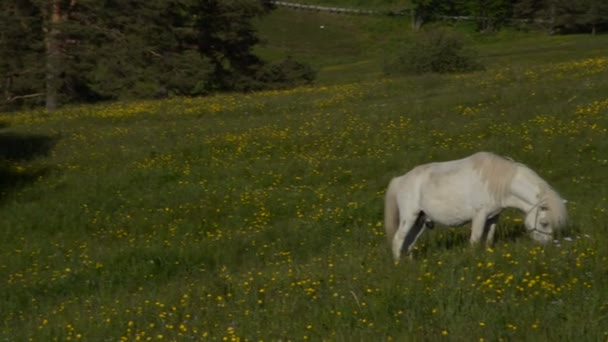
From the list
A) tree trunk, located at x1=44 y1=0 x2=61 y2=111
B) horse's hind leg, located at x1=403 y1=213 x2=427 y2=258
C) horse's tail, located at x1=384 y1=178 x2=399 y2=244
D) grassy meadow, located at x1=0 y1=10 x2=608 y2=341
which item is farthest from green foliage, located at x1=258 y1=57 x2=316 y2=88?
horse's hind leg, located at x1=403 y1=213 x2=427 y2=258

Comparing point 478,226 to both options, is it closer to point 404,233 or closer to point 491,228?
point 491,228

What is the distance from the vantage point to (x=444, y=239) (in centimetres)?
1176

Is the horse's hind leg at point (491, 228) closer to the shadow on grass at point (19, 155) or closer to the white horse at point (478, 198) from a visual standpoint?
the white horse at point (478, 198)

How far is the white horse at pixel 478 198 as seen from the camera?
10227 millimetres

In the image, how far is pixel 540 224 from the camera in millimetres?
10188

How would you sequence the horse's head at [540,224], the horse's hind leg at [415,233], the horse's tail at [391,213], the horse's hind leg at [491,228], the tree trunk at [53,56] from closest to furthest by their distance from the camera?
the horse's head at [540,224]
the horse's hind leg at [491,228]
the horse's hind leg at [415,233]
the horse's tail at [391,213]
the tree trunk at [53,56]

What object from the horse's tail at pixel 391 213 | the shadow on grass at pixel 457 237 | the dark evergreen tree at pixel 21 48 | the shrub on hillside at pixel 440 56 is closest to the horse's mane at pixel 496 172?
the shadow on grass at pixel 457 237

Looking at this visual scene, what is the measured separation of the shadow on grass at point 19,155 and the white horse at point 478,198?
34.4 ft

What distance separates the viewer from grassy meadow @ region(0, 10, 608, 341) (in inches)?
322

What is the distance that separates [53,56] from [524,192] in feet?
106

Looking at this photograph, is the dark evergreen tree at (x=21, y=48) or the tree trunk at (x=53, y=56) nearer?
the tree trunk at (x=53, y=56)

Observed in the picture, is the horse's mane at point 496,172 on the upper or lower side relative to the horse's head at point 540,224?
upper

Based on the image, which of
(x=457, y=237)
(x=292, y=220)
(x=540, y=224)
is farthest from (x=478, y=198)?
(x=292, y=220)

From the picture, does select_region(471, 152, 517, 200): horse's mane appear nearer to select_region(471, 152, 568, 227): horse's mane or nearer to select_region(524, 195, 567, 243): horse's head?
select_region(471, 152, 568, 227): horse's mane
